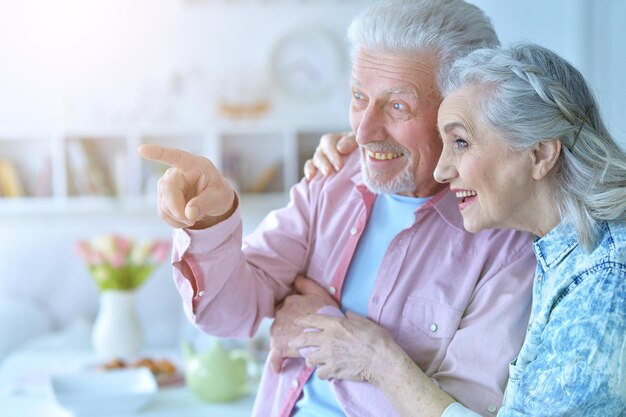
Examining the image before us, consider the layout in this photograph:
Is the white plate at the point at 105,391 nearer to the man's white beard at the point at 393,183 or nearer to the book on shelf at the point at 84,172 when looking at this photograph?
the man's white beard at the point at 393,183

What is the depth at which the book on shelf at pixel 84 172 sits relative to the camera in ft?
15.5

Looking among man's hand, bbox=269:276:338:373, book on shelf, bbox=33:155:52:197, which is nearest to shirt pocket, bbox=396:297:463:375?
man's hand, bbox=269:276:338:373

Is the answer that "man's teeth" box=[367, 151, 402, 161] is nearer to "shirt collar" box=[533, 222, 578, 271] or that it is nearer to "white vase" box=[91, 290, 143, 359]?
"shirt collar" box=[533, 222, 578, 271]

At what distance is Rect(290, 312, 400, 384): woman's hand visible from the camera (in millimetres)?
1447

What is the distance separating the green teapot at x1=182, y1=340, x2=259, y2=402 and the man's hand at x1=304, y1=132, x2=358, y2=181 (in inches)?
31.7

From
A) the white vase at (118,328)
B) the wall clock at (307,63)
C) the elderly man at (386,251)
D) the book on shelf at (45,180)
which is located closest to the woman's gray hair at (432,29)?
the elderly man at (386,251)

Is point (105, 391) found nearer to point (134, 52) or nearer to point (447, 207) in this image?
point (447, 207)

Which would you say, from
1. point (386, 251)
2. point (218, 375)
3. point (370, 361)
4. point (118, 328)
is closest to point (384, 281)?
point (386, 251)

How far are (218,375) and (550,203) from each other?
128 cm

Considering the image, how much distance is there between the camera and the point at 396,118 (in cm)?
157

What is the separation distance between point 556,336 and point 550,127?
0.32 m

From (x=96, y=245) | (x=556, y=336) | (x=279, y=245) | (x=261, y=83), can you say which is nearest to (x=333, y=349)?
(x=279, y=245)

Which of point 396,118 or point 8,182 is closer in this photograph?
point 396,118

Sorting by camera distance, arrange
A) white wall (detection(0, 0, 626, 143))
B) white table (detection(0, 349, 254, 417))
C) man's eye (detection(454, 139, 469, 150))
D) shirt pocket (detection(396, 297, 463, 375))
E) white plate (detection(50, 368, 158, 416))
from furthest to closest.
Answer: white wall (detection(0, 0, 626, 143)), white table (detection(0, 349, 254, 417)), white plate (detection(50, 368, 158, 416)), shirt pocket (detection(396, 297, 463, 375)), man's eye (detection(454, 139, 469, 150))
